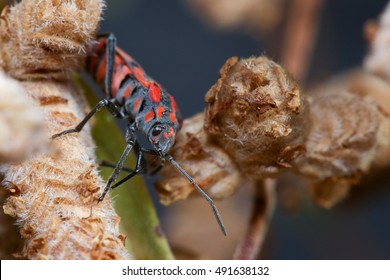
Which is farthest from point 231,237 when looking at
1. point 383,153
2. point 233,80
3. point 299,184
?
point 233,80

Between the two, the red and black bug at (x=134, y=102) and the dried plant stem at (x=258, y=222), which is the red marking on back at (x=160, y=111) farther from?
the dried plant stem at (x=258, y=222)

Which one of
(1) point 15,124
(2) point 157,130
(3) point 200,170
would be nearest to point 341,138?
(3) point 200,170

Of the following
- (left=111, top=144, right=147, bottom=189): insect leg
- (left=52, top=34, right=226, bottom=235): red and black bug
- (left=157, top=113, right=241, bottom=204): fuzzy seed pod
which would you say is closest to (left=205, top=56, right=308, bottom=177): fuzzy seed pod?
(left=157, top=113, right=241, bottom=204): fuzzy seed pod

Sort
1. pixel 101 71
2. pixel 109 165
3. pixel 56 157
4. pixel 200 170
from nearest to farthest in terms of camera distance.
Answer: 1. pixel 56 157
2. pixel 200 170
3. pixel 109 165
4. pixel 101 71

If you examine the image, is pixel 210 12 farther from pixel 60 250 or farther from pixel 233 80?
pixel 60 250

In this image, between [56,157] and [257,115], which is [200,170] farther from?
[56,157]

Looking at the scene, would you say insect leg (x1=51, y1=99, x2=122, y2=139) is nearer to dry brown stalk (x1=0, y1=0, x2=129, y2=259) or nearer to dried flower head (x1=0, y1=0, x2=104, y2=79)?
dry brown stalk (x1=0, y1=0, x2=129, y2=259)
